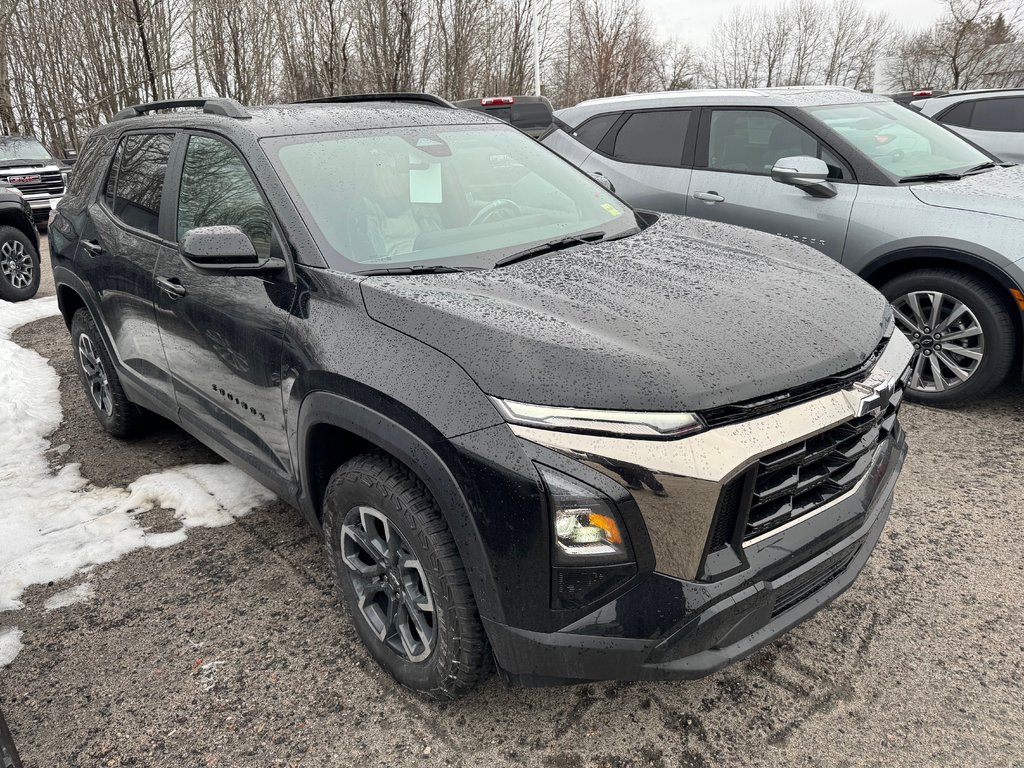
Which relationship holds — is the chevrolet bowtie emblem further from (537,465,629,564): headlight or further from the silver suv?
the silver suv

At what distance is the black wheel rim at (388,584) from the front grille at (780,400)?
35.4 inches

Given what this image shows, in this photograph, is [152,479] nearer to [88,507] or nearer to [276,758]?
[88,507]

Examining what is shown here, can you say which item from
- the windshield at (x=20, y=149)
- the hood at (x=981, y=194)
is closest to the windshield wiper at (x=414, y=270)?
the hood at (x=981, y=194)

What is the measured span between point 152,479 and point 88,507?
32cm

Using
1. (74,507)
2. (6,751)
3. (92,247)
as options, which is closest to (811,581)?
(6,751)

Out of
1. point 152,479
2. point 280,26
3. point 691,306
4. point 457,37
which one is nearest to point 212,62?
point 280,26

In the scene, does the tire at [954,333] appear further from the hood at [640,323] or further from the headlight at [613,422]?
the headlight at [613,422]

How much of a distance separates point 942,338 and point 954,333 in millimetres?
64

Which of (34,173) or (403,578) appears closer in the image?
(403,578)

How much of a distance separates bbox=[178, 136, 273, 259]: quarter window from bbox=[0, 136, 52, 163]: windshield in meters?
13.5

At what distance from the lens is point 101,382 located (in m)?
4.17

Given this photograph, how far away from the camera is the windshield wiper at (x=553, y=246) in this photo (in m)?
2.40

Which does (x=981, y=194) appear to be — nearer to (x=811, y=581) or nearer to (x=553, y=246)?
(x=553, y=246)

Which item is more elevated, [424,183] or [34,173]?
[424,183]
